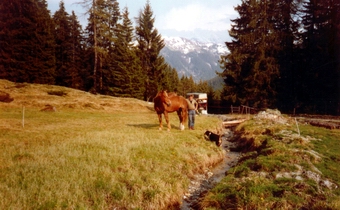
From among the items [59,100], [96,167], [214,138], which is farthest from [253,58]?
[96,167]

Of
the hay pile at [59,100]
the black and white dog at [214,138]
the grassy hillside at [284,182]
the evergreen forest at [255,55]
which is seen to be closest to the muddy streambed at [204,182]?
the grassy hillside at [284,182]

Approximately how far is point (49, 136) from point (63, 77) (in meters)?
Result: 37.4

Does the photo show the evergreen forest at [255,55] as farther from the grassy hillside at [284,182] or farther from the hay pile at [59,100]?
the grassy hillside at [284,182]

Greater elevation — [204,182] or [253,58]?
[253,58]

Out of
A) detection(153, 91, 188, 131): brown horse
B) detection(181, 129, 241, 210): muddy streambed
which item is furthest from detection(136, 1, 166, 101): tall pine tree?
detection(181, 129, 241, 210): muddy streambed

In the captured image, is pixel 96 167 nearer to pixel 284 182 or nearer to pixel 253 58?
pixel 284 182

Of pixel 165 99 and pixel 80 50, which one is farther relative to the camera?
pixel 80 50

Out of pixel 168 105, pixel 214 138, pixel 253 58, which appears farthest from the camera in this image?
pixel 253 58

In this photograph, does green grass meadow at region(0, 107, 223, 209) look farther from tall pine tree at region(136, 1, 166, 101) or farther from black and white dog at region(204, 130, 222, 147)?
tall pine tree at region(136, 1, 166, 101)

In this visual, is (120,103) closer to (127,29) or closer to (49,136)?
(49,136)

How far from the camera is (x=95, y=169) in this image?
27.5 ft

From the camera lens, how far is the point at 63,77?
4619cm

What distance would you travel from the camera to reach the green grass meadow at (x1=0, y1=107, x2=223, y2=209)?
6.56 meters

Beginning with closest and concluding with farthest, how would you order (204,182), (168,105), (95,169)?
(95,169), (204,182), (168,105)
